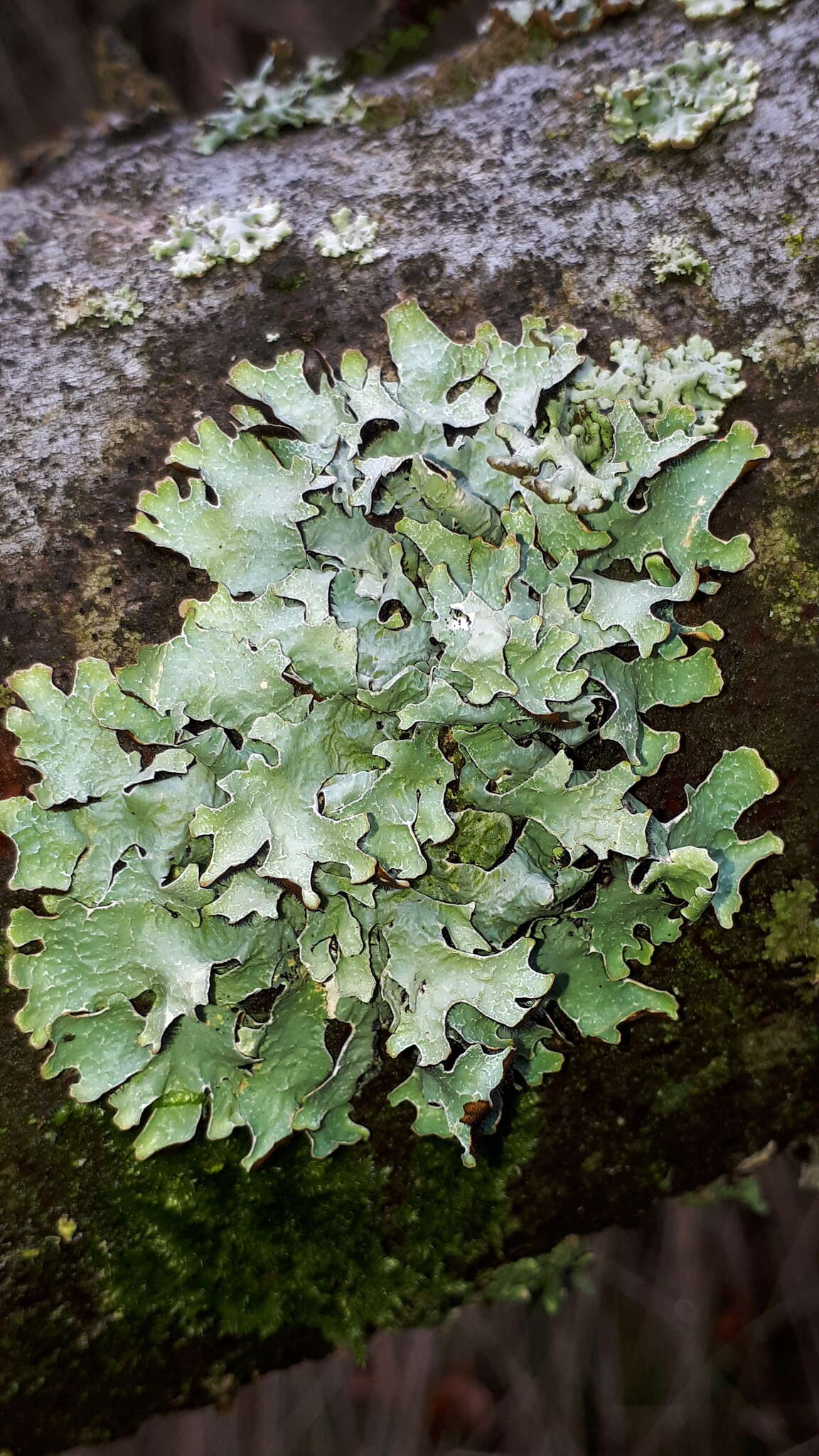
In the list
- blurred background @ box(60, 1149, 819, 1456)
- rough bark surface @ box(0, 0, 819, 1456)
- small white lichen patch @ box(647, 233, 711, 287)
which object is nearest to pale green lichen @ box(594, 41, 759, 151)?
rough bark surface @ box(0, 0, 819, 1456)

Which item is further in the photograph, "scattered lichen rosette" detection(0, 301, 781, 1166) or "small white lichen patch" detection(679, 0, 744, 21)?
"small white lichen patch" detection(679, 0, 744, 21)

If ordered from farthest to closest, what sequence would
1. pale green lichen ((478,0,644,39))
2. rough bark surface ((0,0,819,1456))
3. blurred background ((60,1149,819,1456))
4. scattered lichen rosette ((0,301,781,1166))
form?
blurred background ((60,1149,819,1456)) → pale green lichen ((478,0,644,39)) → rough bark surface ((0,0,819,1456)) → scattered lichen rosette ((0,301,781,1166))

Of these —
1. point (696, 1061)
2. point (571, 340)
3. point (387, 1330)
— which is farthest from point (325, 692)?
point (387, 1330)

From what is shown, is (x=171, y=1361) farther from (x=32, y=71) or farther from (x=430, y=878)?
(x=32, y=71)

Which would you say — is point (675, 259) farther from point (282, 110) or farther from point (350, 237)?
point (282, 110)

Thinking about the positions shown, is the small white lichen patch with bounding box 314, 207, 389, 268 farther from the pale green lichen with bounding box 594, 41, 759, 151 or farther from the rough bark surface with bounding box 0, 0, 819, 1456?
the pale green lichen with bounding box 594, 41, 759, 151

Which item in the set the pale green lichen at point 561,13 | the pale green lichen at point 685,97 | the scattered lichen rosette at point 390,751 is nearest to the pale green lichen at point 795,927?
the scattered lichen rosette at point 390,751

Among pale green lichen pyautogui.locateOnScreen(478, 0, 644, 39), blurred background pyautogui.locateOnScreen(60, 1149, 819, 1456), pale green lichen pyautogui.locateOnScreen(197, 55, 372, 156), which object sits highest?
pale green lichen pyautogui.locateOnScreen(197, 55, 372, 156)
